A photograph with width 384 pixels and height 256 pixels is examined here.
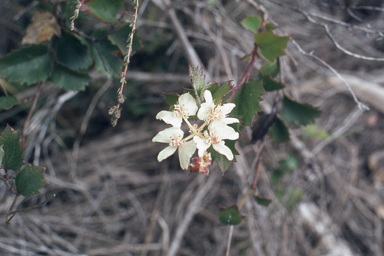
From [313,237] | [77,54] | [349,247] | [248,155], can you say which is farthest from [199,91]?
[349,247]

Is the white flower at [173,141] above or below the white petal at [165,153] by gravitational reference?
above

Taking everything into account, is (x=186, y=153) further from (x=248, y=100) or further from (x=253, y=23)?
(x=253, y=23)

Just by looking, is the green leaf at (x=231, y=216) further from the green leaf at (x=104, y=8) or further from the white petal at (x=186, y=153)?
the green leaf at (x=104, y=8)

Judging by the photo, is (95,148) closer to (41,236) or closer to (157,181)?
(157,181)

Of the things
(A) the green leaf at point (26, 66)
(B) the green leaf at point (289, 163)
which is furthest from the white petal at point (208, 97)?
(B) the green leaf at point (289, 163)

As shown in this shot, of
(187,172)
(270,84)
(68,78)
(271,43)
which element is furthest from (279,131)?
(187,172)

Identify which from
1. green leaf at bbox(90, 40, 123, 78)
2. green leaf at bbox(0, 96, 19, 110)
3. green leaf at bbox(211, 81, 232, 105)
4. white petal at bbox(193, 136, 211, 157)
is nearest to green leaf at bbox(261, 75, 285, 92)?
green leaf at bbox(211, 81, 232, 105)
